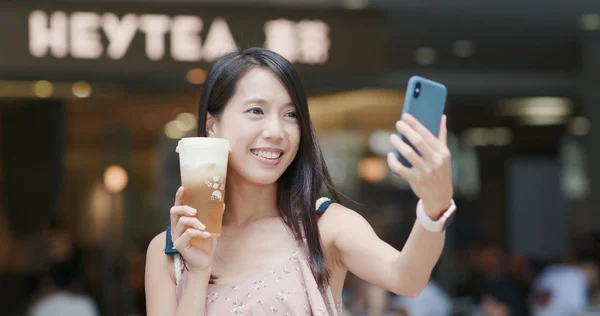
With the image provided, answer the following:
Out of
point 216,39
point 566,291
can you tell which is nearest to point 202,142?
point 216,39

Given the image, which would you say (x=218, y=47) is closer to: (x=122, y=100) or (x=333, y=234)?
(x=122, y=100)

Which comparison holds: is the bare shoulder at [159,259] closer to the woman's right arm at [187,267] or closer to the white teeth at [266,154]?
the woman's right arm at [187,267]

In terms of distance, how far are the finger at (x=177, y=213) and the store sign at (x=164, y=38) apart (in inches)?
195

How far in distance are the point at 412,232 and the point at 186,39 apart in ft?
18.7

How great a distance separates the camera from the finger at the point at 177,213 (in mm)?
1857

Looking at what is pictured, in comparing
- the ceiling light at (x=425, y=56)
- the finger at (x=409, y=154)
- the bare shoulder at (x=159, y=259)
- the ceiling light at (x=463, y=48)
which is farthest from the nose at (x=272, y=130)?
the ceiling light at (x=425, y=56)

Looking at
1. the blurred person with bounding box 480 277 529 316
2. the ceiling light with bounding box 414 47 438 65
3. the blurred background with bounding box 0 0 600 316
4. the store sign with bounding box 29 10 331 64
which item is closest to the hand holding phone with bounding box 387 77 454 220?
the blurred background with bounding box 0 0 600 316

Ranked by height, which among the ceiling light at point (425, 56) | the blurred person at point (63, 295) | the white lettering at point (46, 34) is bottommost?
the blurred person at point (63, 295)

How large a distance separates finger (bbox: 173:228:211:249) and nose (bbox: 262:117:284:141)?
28cm

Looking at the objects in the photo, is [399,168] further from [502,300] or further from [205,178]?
[502,300]

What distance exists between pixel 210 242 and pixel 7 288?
8151mm

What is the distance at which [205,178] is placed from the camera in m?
1.87

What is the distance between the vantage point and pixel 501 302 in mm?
6938

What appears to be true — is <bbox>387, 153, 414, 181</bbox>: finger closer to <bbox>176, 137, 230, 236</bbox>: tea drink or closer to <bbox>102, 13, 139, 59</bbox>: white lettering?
<bbox>176, 137, 230, 236</bbox>: tea drink
